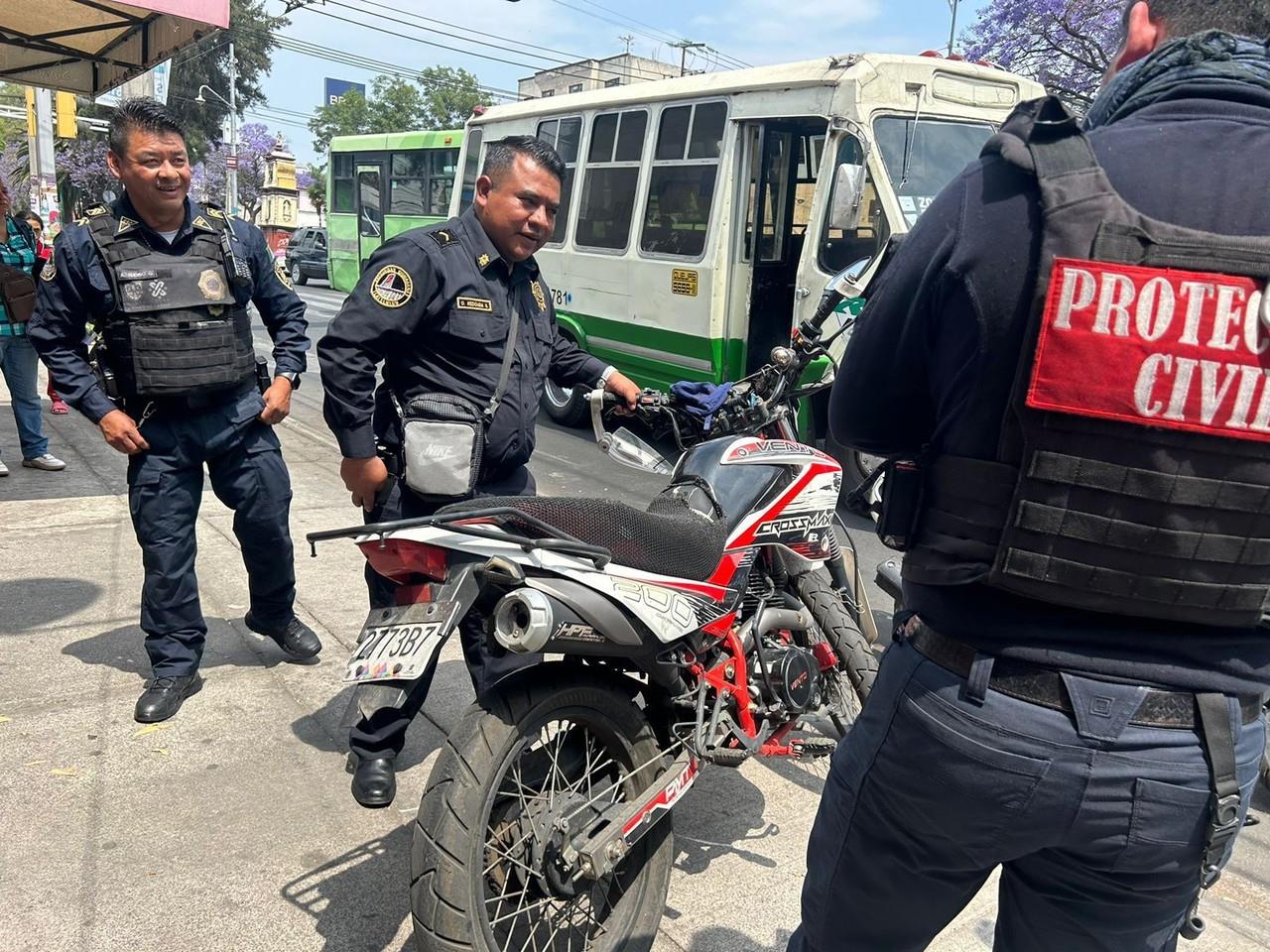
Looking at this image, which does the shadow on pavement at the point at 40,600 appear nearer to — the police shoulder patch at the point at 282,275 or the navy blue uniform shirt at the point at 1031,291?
the police shoulder patch at the point at 282,275

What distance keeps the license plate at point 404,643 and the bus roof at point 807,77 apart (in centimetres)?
592

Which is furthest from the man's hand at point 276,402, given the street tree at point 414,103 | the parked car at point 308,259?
the street tree at point 414,103

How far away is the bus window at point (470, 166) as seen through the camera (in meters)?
10.9

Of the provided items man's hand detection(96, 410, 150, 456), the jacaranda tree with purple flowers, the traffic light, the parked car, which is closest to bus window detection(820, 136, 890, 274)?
man's hand detection(96, 410, 150, 456)

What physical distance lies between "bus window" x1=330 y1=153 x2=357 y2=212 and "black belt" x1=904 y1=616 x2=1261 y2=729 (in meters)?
15.0

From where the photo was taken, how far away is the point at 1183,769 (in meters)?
1.20

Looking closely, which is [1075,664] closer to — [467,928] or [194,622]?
[467,928]

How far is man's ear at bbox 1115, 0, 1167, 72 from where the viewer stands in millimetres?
1362

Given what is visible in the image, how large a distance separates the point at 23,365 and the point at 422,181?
25.2 ft

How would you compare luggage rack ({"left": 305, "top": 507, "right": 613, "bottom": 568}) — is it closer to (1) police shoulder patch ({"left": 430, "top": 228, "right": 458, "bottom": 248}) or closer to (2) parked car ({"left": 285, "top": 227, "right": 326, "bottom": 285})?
(1) police shoulder patch ({"left": 430, "top": 228, "right": 458, "bottom": 248})

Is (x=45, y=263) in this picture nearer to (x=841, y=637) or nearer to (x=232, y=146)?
(x=841, y=637)

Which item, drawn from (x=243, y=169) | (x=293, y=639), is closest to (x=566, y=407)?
(x=293, y=639)

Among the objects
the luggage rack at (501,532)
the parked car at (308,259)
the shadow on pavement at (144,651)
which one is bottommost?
the parked car at (308,259)

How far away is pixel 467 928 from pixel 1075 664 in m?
1.23
